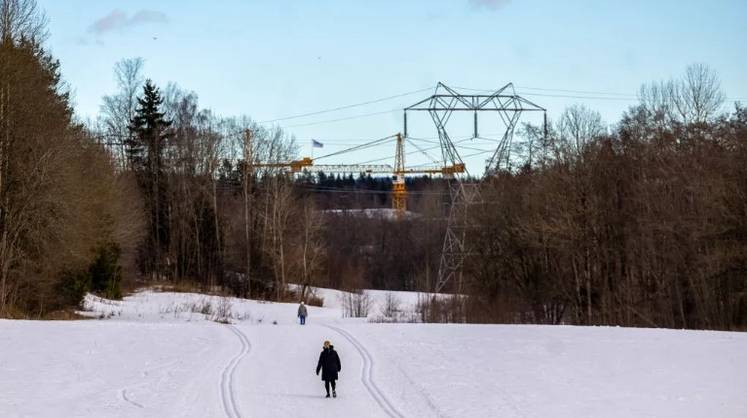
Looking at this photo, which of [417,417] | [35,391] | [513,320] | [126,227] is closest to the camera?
[417,417]

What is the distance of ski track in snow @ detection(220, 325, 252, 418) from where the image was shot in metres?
17.7

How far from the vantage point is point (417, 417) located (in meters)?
17.3

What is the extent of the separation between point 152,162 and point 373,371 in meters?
58.2

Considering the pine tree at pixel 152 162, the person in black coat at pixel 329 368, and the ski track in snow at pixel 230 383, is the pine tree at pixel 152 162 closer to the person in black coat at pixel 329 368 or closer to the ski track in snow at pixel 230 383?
the ski track in snow at pixel 230 383

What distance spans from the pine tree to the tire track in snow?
1895 inches

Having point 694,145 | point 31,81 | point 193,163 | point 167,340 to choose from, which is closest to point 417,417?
point 167,340

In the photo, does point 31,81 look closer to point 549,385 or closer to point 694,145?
point 549,385

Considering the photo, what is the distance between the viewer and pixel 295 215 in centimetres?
7725

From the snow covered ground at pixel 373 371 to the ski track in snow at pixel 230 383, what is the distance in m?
0.04

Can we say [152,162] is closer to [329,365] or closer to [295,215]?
[295,215]

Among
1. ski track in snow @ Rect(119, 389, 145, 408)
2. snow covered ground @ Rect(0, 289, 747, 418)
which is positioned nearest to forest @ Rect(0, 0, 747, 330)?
snow covered ground @ Rect(0, 289, 747, 418)

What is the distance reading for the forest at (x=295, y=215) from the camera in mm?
40562

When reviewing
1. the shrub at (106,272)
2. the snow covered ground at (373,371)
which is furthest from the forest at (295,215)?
the snow covered ground at (373,371)

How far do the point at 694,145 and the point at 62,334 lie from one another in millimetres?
32771
